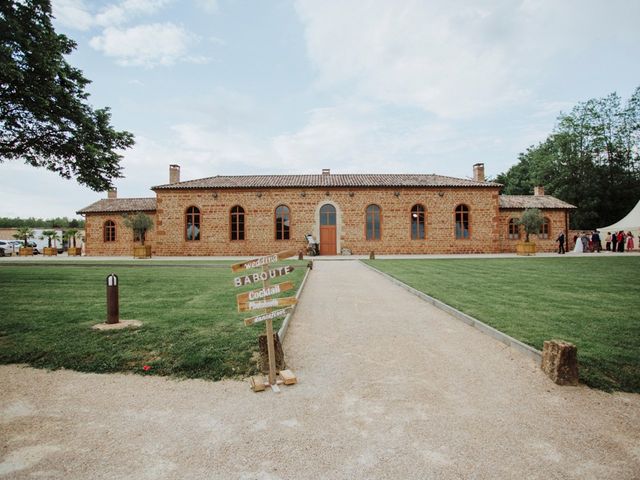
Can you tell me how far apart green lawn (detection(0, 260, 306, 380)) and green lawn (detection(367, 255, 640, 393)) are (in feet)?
12.0

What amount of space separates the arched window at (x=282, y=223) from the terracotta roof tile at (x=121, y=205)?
1036 centimetres

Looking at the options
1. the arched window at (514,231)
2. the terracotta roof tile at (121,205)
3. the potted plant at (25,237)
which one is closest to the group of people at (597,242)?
the arched window at (514,231)

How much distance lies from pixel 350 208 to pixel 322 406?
2100 cm

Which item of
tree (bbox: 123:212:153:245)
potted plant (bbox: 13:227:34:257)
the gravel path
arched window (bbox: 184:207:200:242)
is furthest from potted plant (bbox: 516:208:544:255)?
potted plant (bbox: 13:227:34:257)

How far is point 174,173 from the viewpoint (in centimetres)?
2567

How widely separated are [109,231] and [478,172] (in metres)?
29.4

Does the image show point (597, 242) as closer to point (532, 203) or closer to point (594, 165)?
point (532, 203)

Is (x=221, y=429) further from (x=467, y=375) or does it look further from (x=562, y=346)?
(x=562, y=346)

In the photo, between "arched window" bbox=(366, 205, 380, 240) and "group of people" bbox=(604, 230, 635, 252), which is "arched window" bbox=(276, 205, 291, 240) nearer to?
"arched window" bbox=(366, 205, 380, 240)

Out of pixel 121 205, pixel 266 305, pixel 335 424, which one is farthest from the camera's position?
pixel 121 205

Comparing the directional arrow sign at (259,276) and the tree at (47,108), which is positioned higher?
the tree at (47,108)

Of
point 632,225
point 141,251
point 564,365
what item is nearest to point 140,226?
point 141,251

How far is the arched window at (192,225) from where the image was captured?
23688 mm

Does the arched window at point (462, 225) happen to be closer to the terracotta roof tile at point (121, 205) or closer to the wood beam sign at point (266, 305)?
the wood beam sign at point (266, 305)
